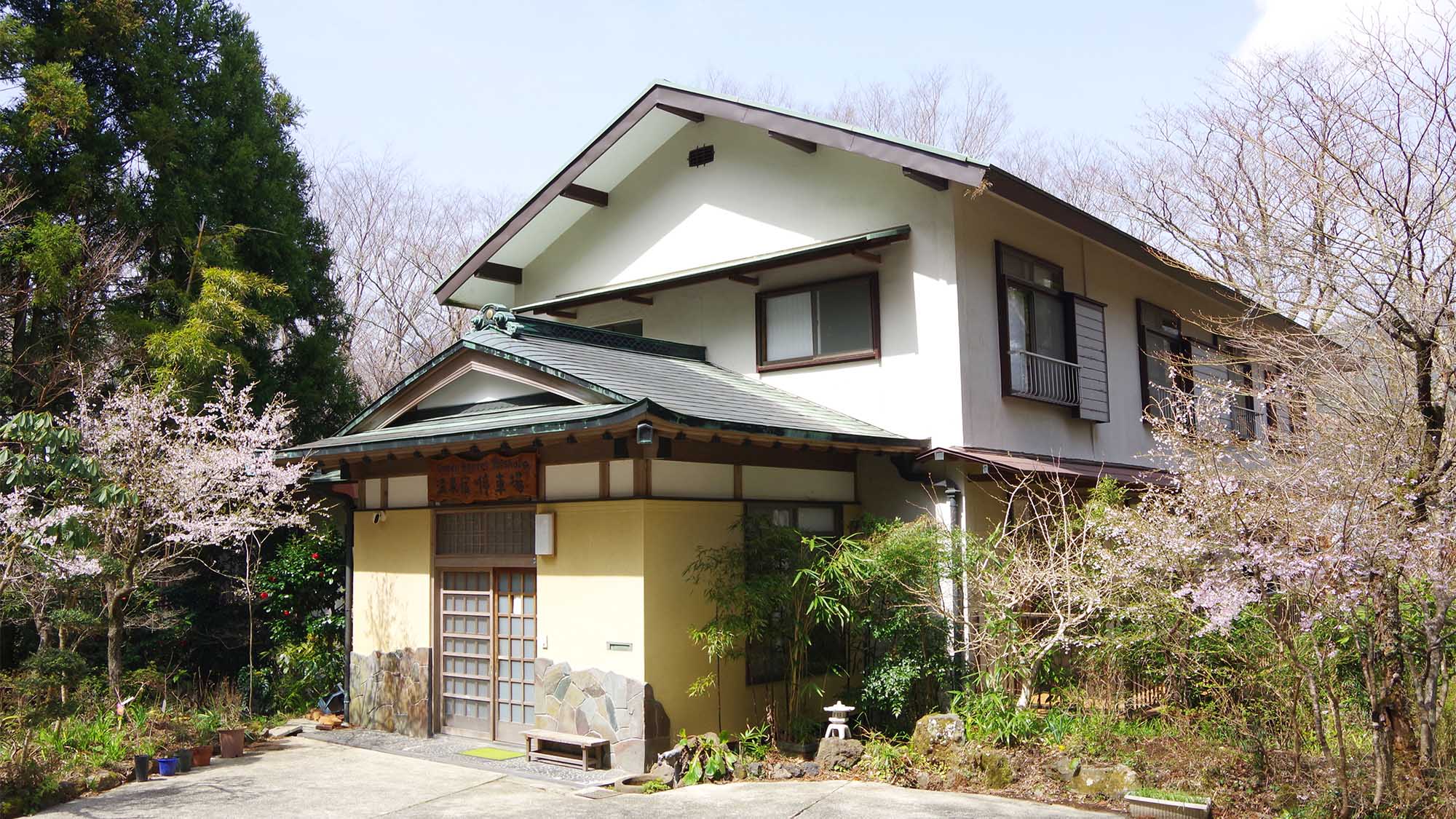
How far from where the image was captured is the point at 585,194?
15.2 m

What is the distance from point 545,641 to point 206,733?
3684 millimetres

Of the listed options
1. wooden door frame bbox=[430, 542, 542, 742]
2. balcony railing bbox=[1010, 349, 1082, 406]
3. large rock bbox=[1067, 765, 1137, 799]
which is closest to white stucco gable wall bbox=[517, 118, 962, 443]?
balcony railing bbox=[1010, 349, 1082, 406]

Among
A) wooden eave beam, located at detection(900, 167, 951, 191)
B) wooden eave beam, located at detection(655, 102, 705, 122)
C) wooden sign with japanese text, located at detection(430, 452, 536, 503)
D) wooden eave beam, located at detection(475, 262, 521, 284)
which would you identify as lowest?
wooden sign with japanese text, located at detection(430, 452, 536, 503)

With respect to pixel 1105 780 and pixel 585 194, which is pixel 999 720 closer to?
pixel 1105 780

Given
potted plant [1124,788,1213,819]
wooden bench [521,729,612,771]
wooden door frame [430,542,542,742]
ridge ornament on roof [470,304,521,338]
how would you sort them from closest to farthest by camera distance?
1. potted plant [1124,788,1213,819]
2. wooden bench [521,729,612,771]
3. wooden door frame [430,542,542,742]
4. ridge ornament on roof [470,304,521,338]

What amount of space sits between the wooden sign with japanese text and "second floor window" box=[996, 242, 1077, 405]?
5.80 m

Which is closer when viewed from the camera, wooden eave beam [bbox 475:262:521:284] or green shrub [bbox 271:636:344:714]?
green shrub [bbox 271:636:344:714]

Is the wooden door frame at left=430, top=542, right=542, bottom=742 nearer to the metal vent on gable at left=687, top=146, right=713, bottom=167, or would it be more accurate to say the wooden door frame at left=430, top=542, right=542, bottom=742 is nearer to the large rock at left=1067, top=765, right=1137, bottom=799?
the metal vent on gable at left=687, top=146, right=713, bottom=167

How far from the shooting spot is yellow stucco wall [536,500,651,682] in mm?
10242

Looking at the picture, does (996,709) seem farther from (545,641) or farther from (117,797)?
(117,797)

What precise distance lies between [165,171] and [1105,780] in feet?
49.4

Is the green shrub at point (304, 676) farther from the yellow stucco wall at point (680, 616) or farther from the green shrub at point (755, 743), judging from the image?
the green shrub at point (755, 743)

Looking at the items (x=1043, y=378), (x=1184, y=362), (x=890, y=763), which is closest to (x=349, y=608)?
(x=890, y=763)

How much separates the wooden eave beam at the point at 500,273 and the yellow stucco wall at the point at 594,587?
6.30 meters
